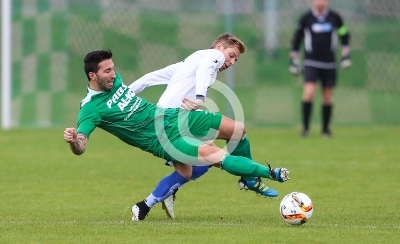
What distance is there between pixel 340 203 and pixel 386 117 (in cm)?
1175

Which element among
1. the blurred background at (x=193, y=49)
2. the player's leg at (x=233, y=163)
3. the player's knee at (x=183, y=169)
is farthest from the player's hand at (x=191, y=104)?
the blurred background at (x=193, y=49)

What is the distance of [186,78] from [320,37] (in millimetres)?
8477

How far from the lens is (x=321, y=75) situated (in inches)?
668

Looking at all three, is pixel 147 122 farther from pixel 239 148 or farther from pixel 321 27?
pixel 321 27

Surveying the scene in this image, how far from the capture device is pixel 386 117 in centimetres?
2070

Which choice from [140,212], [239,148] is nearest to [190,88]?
[239,148]

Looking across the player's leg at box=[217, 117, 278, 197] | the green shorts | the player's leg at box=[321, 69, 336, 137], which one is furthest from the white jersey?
the player's leg at box=[321, 69, 336, 137]

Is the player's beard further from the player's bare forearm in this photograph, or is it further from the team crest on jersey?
the team crest on jersey

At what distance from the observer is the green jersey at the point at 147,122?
26.1 ft

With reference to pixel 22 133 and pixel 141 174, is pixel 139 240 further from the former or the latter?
pixel 22 133

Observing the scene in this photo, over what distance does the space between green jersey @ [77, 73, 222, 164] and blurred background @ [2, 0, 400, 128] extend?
464 inches

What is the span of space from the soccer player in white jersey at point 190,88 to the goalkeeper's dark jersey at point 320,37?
26.7ft

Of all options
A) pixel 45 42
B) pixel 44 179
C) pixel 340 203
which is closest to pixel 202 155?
pixel 340 203

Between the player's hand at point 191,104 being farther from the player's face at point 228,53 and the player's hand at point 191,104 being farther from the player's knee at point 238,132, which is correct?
the player's face at point 228,53
